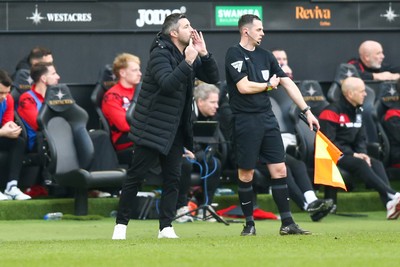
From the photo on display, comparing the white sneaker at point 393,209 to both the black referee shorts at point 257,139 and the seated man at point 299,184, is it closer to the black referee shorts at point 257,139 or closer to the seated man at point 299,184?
the seated man at point 299,184

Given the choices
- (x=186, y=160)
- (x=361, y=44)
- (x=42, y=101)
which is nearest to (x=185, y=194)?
(x=186, y=160)

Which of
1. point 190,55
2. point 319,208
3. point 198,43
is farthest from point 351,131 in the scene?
point 190,55

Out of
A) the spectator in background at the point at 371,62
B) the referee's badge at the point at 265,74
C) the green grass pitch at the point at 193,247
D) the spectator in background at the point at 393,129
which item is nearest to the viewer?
the green grass pitch at the point at 193,247

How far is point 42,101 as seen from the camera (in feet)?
49.9

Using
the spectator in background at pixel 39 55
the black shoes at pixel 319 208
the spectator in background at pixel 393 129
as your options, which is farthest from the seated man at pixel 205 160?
the spectator in background at pixel 393 129

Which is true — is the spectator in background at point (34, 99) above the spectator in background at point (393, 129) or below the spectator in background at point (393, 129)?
above

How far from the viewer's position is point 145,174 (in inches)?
447

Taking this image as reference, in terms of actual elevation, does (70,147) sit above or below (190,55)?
below

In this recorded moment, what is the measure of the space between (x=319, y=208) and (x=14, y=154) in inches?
149

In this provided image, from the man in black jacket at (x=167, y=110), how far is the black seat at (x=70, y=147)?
3116mm

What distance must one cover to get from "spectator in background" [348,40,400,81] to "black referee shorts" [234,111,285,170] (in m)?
5.89

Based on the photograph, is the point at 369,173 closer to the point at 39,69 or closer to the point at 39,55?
the point at 39,69

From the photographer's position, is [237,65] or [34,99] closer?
[237,65]

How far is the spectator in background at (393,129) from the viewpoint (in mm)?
16391
